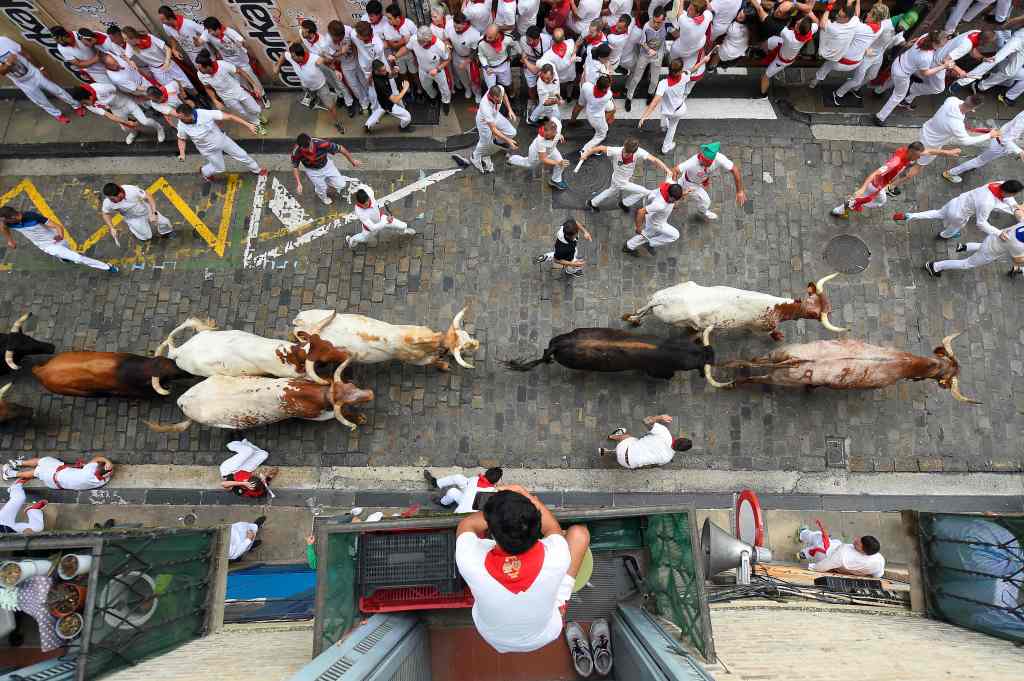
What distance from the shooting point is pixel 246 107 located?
11023 millimetres

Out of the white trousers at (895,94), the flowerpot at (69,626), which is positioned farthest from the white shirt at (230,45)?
the white trousers at (895,94)

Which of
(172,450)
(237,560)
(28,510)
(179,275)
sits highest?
(179,275)

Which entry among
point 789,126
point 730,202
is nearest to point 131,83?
point 730,202

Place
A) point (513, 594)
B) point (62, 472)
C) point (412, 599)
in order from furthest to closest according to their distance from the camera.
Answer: point (62, 472) < point (412, 599) < point (513, 594)

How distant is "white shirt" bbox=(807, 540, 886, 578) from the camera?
735 centimetres

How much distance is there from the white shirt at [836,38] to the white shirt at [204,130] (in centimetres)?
1068

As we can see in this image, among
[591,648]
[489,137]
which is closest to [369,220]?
[489,137]

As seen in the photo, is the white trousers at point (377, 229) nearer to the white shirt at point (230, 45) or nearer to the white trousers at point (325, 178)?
the white trousers at point (325, 178)

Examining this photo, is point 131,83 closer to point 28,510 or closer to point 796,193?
point 28,510

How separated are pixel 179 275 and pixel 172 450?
10.4 ft

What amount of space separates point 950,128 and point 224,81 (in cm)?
1259

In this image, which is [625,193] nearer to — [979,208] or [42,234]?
[979,208]

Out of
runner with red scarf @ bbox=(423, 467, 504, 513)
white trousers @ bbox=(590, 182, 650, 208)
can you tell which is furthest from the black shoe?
white trousers @ bbox=(590, 182, 650, 208)

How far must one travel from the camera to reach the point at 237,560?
27.2ft
